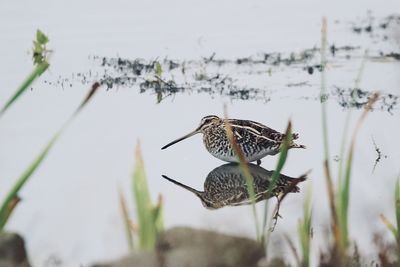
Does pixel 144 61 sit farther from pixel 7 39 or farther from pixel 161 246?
pixel 161 246

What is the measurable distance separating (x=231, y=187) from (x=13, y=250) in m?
2.44

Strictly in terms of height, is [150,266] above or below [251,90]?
above

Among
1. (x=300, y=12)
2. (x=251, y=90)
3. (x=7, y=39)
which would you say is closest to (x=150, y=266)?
(x=251, y=90)

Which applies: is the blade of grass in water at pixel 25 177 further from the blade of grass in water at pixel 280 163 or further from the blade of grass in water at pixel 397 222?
the blade of grass in water at pixel 397 222

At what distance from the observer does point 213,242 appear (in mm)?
2732

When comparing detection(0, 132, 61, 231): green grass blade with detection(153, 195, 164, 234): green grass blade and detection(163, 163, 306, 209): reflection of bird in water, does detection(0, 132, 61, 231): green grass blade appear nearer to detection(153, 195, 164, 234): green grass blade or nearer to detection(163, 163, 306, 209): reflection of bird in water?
detection(153, 195, 164, 234): green grass blade

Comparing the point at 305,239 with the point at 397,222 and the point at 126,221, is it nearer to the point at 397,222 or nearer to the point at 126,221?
the point at 397,222

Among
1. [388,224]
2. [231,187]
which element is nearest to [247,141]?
[231,187]

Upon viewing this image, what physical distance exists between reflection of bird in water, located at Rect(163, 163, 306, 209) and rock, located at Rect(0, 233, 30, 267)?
1938 mm

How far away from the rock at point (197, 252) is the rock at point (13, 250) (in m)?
0.38

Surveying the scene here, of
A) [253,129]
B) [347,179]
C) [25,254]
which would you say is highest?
[347,179]

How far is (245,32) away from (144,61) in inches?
29.8

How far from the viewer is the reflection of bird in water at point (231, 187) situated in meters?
5.02

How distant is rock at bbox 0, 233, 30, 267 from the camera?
116 inches
